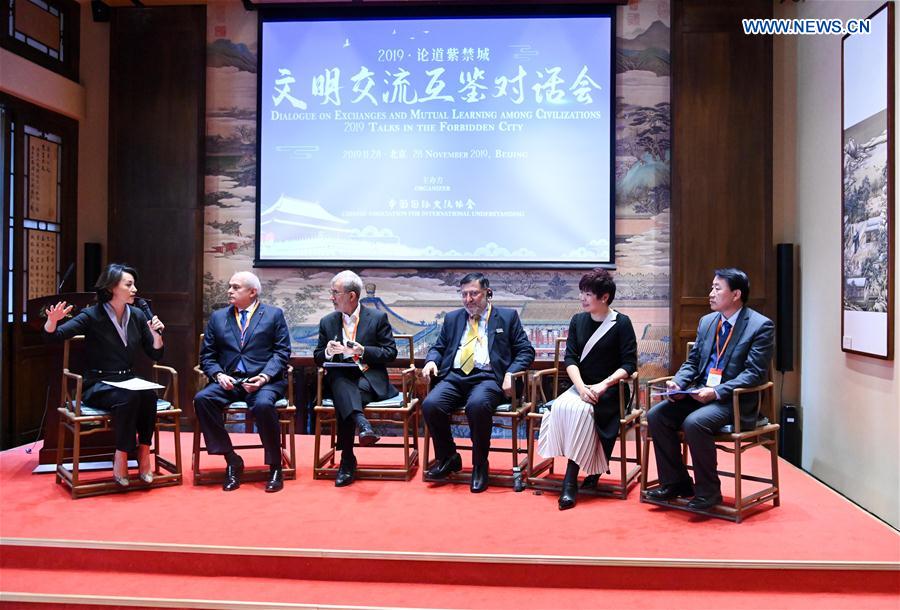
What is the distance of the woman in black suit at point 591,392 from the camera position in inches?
146

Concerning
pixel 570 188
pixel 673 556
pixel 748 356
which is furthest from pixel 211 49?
pixel 673 556

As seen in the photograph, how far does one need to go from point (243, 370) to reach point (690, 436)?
2.50 meters

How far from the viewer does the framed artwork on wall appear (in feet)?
12.1

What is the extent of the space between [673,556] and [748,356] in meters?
1.19

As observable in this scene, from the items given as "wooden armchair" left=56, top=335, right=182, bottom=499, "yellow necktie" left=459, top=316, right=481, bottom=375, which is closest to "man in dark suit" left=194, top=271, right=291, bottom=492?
"wooden armchair" left=56, top=335, right=182, bottom=499

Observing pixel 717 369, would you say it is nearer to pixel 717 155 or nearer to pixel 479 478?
pixel 479 478

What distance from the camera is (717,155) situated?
17.4 ft

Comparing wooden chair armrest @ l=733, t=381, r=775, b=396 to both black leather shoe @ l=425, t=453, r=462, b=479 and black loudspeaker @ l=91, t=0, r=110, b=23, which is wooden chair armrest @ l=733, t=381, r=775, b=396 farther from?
black loudspeaker @ l=91, t=0, r=110, b=23

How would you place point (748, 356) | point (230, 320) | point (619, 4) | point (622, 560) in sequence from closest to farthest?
point (622, 560)
point (748, 356)
point (230, 320)
point (619, 4)

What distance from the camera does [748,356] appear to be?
11.8ft

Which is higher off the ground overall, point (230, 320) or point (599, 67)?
point (599, 67)

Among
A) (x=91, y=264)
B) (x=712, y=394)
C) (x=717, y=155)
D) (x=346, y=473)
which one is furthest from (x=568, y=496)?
(x=91, y=264)

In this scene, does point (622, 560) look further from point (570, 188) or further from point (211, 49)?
point (211, 49)

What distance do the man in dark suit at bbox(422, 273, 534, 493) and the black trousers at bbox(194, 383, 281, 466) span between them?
86cm
